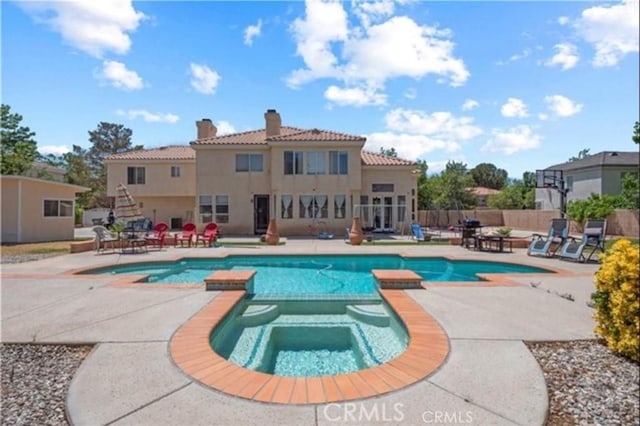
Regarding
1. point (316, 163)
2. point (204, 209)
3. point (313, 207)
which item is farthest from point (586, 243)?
point (204, 209)

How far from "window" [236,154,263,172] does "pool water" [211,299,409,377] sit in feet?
58.4

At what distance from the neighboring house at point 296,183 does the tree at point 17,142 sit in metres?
15.5

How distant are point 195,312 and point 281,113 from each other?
73.0 ft

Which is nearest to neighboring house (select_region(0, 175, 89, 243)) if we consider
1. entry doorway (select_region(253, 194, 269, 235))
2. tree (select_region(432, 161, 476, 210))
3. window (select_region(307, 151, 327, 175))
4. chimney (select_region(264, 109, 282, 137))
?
entry doorway (select_region(253, 194, 269, 235))

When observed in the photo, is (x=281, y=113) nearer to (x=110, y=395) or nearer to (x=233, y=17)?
(x=233, y=17)

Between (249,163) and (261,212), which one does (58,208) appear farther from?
(261,212)

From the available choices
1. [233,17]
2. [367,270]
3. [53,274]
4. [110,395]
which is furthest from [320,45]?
[110,395]

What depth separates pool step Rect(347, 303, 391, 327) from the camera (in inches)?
234

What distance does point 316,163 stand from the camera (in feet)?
75.8

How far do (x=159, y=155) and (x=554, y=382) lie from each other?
99.1 ft

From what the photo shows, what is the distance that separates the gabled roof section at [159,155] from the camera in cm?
2809

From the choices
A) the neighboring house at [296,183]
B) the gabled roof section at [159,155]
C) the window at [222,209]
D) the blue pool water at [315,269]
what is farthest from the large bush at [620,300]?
the gabled roof section at [159,155]

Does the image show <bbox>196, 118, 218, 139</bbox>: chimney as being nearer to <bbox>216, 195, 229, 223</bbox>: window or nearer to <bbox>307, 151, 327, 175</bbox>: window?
<bbox>216, 195, 229, 223</bbox>: window

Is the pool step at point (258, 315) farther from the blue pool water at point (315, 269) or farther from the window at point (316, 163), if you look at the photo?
the window at point (316, 163)
